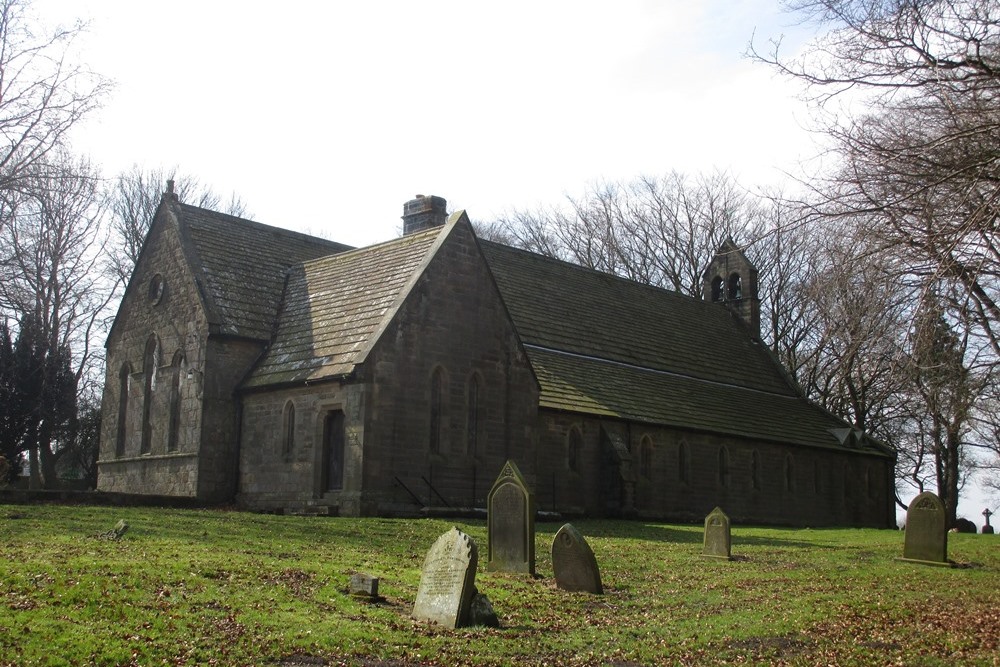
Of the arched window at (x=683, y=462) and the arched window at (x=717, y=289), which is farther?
the arched window at (x=717, y=289)

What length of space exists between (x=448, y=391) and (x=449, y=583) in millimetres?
14318

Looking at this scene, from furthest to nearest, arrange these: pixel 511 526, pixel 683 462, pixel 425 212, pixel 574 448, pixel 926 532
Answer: pixel 683 462
pixel 425 212
pixel 574 448
pixel 926 532
pixel 511 526

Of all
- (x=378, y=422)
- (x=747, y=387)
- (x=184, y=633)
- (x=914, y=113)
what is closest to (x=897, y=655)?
(x=914, y=113)

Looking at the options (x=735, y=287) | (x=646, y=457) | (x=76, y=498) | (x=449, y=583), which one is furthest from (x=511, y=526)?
(x=735, y=287)

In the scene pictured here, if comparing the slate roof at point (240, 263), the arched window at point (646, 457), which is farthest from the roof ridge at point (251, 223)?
the arched window at point (646, 457)

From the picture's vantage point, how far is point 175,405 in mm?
29359

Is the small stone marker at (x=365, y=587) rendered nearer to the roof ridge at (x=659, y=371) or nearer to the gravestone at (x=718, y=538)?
the gravestone at (x=718, y=538)

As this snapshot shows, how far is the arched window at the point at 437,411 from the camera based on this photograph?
87.5 ft

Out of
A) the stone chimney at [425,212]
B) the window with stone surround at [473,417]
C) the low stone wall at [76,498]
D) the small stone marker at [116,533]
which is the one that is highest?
the stone chimney at [425,212]

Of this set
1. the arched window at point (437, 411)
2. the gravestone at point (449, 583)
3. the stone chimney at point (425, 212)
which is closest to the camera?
the gravestone at point (449, 583)

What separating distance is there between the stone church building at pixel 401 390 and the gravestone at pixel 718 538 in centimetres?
734

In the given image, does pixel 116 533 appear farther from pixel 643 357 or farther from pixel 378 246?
pixel 643 357

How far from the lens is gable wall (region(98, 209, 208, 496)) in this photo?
28.5 meters

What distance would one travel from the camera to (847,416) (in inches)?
2168
